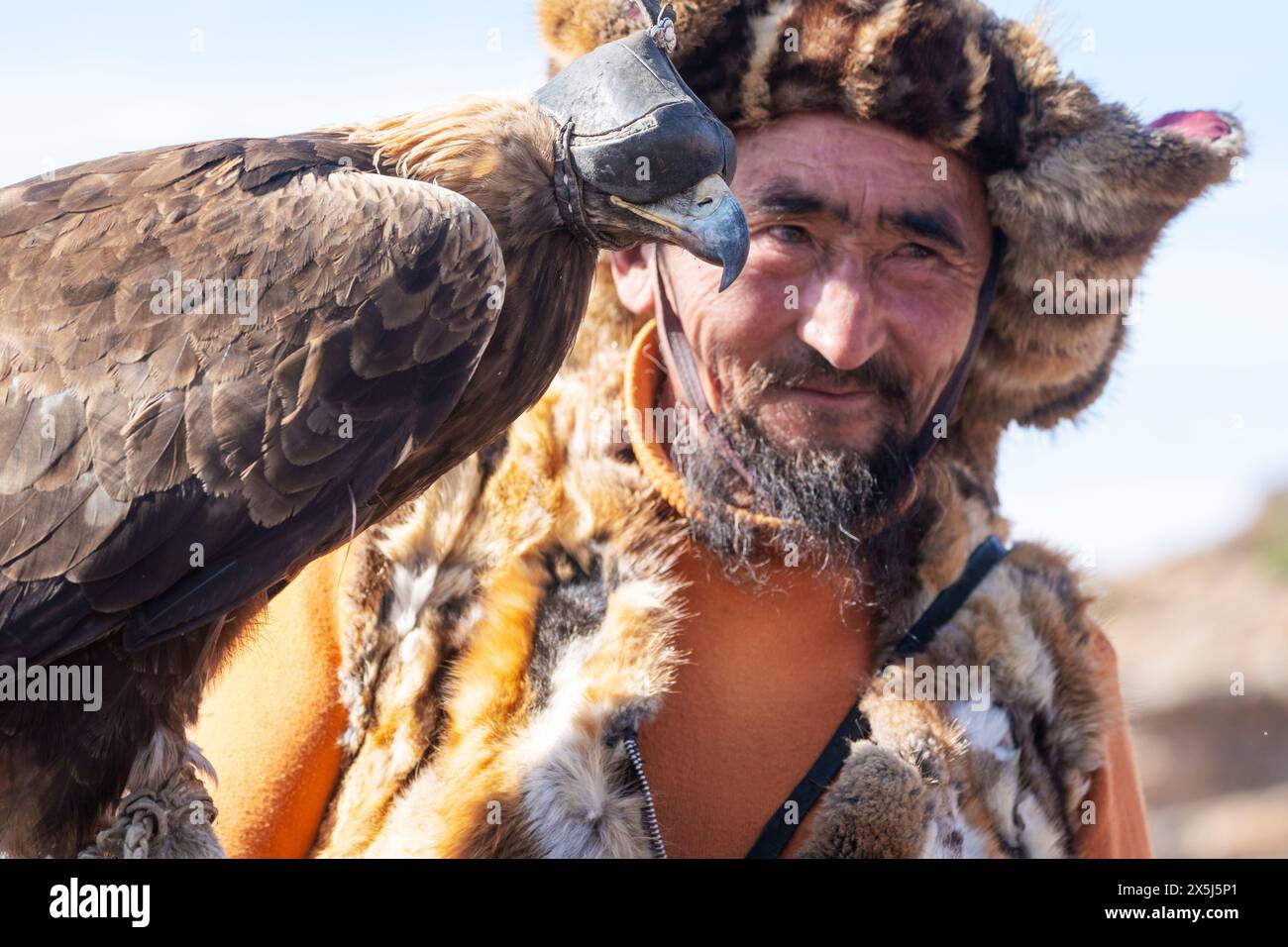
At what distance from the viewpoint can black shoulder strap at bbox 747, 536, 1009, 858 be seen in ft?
9.16

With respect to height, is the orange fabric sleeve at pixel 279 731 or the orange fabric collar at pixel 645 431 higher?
the orange fabric collar at pixel 645 431

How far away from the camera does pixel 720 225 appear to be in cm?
213

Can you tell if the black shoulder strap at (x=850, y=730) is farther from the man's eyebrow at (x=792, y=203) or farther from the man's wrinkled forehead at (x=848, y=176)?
the man's eyebrow at (x=792, y=203)

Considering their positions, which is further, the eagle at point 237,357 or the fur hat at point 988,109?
the fur hat at point 988,109

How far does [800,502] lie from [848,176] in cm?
77

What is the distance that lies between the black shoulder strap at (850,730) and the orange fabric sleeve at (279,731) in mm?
929

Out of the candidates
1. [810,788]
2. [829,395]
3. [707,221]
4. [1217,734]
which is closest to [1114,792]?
[810,788]

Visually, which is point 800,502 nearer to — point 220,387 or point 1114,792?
point 1114,792

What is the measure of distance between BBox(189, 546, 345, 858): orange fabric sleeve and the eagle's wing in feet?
1.59

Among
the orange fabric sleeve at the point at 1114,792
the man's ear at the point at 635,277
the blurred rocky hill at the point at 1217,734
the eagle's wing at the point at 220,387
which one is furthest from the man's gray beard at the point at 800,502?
the blurred rocky hill at the point at 1217,734

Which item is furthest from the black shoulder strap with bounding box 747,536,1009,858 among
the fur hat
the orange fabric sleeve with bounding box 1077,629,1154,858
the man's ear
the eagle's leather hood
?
the eagle's leather hood

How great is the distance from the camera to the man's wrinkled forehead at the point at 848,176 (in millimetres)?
3070
